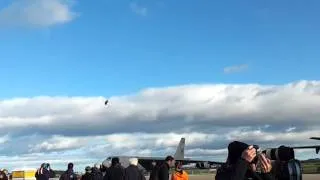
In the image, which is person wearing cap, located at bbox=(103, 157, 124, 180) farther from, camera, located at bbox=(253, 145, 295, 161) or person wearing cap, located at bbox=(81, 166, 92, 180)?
camera, located at bbox=(253, 145, 295, 161)

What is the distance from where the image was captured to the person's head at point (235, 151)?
15.2 ft

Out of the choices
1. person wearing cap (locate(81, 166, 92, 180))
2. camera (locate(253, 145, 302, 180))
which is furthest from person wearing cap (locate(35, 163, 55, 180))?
camera (locate(253, 145, 302, 180))

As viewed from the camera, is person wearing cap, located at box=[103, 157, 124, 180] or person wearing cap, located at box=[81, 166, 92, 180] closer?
person wearing cap, located at box=[103, 157, 124, 180]

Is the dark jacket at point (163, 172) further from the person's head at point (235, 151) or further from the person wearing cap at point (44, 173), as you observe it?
the person's head at point (235, 151)

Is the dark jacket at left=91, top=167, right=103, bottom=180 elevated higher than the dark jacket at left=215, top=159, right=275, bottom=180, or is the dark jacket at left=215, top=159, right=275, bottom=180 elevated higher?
the dark jacket at left=91, top=167, right=103, bottom=180

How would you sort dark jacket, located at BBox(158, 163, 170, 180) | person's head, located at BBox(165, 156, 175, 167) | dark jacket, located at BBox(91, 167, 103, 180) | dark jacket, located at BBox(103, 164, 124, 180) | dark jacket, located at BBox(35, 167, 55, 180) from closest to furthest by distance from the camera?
1. dark jacket, located at BBox(103, 164, 124, 180)
2. person's head, located at BBox(165, 156, 175, 167)
3. dark jacket, located at BBox(158, 163, 170, 180)
4. dark jacket, located at BBox(91, 167, 103, 180)
5. dark jacket, located at BBox(35, 167, 55, 180)

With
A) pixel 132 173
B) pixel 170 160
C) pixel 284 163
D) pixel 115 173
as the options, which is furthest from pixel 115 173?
pixel 284 163

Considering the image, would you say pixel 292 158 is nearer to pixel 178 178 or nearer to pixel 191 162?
pixel 178 178

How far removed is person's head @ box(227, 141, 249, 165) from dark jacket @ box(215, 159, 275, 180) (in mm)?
55

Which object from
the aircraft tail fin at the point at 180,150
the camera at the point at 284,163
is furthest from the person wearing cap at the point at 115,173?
the aircraft tail fin at the point at 180,150

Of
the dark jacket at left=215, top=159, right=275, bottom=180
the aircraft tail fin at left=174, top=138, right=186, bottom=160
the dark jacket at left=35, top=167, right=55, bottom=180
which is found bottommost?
the dark jacket at left=215, top=159, right=275, bottom=180

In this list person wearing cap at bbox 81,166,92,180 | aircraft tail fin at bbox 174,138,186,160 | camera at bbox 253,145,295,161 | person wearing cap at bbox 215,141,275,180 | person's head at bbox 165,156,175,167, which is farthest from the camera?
aircraft tail fin at bbox 174,138,186,160

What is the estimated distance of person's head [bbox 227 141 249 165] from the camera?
15.2 ft

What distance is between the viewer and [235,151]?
4672mm
